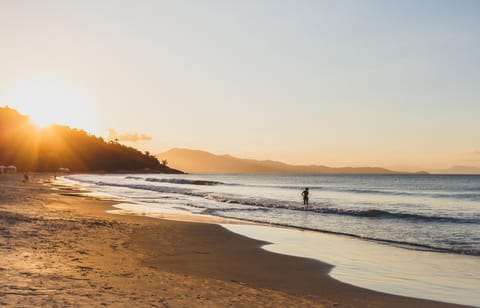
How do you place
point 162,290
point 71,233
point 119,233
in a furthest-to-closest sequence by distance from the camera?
point 119,233
point 71,233
point 162,290

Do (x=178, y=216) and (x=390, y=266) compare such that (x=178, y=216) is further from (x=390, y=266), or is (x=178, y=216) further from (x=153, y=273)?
(x=153, y=273)

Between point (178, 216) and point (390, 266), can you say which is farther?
point (178, 216)

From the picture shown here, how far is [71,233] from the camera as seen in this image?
17.3m

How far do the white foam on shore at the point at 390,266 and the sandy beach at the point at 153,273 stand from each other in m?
0.79

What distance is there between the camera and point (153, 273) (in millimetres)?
11414

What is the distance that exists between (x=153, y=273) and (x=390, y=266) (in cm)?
775

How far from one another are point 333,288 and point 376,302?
57.3 inches

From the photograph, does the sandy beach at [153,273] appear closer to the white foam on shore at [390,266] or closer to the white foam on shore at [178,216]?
the white foam on shore at [390,266]

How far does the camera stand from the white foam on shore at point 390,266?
1124 cm

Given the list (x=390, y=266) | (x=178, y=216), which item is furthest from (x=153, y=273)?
(x=178, y=216)

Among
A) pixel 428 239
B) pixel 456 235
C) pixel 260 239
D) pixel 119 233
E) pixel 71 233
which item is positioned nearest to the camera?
pixel 71 233

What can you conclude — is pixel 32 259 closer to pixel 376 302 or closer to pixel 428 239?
pixel 376 302

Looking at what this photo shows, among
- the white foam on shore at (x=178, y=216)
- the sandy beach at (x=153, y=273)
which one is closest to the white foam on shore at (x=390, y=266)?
the sandy beach at (x=153, y=273)

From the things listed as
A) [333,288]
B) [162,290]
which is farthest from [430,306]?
[162,290]
